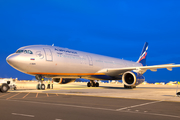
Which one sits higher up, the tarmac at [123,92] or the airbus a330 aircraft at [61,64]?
the airbus a330 aircraft at [61,64]

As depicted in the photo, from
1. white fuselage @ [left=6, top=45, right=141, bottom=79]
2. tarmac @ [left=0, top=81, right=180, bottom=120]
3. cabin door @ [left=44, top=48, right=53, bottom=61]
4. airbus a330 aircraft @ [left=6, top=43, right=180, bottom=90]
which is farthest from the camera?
cabin door @ [left=44, top=48, right=53, bottom=61]

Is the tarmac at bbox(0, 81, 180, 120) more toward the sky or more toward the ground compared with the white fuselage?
more toward the ground

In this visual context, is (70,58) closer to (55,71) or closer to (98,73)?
(55,71)

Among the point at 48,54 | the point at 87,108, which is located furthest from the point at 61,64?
the point at 87,108

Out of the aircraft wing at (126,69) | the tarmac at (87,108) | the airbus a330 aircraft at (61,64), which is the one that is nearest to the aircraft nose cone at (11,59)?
the airbus a330 aircraft at (61,64)

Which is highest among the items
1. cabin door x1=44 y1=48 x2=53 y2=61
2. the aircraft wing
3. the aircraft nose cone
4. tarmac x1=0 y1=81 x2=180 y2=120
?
cabin door x1=44 y1=48 x2=53 y2=61

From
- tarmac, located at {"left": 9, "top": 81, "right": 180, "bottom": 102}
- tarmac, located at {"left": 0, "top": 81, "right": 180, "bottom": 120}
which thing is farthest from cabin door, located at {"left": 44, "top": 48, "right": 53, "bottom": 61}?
tarmac, located at {"left": 0, "top": 81, "right": 180, "bottom": 120}

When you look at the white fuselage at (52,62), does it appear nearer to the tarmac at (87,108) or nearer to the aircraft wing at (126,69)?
the aircraft wing at (126,69)

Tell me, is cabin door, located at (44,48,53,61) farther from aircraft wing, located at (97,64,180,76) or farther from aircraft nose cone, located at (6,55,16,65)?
aircraft wing, located at (97,64,180,76)

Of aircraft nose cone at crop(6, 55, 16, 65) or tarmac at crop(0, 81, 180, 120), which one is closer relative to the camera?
tarmac at crop(0, 81, 180, 120)

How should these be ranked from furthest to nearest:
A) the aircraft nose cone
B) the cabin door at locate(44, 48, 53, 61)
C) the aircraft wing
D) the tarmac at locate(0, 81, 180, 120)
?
the aircraft wing → the cabin door at locate(44, 48, 53, 61) → the aircraft nose cone → the tarmac at locate(0, 81, 180, 120)

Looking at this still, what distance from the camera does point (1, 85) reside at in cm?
1566

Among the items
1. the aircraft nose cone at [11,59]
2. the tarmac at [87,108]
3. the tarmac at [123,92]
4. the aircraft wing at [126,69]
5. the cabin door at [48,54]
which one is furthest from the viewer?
the aircraft wing at [126,69]

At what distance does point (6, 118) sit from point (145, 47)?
35.4 meters
